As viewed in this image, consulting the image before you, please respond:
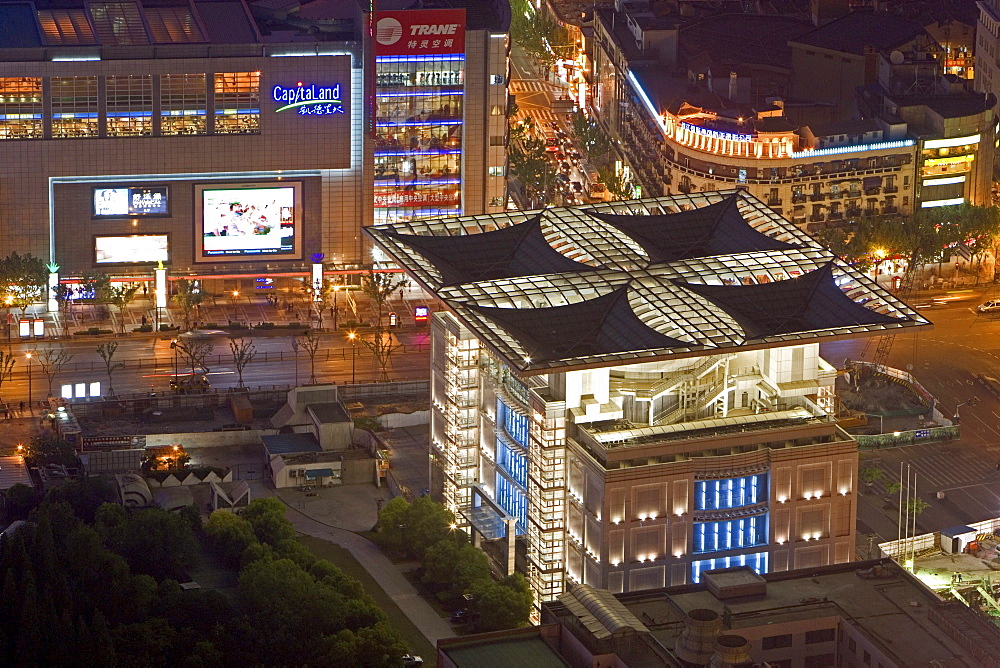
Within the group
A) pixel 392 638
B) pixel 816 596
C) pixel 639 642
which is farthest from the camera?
pixel 392 638

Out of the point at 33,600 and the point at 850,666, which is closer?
the point at 850,666

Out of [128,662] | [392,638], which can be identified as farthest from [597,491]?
[128,662]

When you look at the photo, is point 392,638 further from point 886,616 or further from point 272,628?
point 886,616

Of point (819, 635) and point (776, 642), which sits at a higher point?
point (819, 635)

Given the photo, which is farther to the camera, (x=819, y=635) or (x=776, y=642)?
(x=819, y=635)
